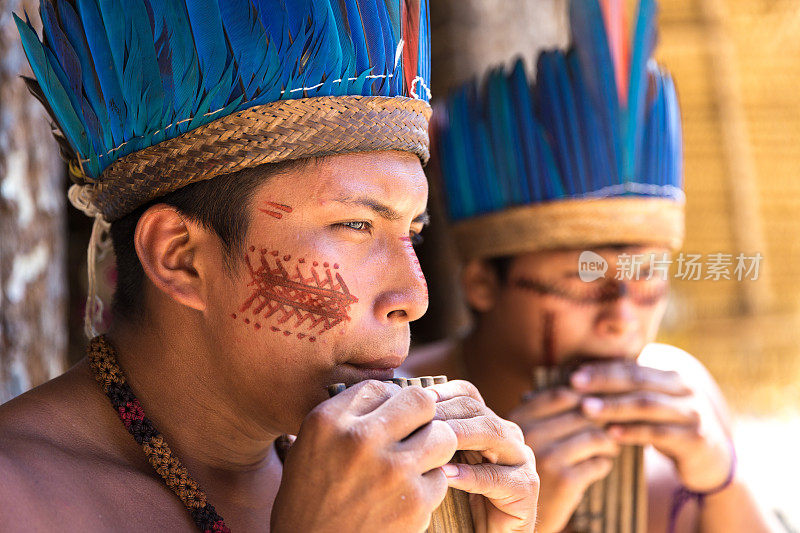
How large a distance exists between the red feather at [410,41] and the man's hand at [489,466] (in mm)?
626

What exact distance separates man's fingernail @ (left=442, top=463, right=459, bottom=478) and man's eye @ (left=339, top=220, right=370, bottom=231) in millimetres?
450

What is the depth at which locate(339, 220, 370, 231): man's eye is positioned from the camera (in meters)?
1.54

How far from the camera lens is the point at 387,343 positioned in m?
1.54

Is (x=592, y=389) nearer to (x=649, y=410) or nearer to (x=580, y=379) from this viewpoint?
(x=580, y=379)

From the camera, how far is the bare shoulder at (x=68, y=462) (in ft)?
4.33

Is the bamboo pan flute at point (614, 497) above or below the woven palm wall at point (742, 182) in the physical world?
below

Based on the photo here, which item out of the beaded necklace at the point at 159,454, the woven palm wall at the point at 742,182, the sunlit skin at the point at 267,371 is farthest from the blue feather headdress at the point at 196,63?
the woven palm wall at the point at 742,182

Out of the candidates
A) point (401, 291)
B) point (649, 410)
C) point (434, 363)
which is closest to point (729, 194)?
point (434, 363)

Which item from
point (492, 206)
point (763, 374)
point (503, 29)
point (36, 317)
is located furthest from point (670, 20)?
point (36, 317)

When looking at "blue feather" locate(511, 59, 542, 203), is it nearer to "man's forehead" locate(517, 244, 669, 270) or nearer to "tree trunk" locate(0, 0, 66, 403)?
"man's forehead" locate(517, 244, 669, 270)

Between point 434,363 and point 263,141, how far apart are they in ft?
5.88

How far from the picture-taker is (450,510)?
4.91 feet

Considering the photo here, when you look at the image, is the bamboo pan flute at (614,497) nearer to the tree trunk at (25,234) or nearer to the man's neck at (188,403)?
the man's neck at (188,403)

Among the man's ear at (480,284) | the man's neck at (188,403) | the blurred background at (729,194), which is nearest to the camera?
the man's neck at (188,403)
